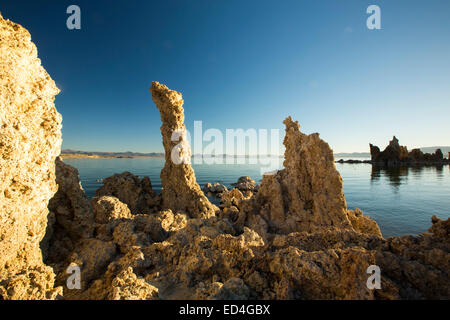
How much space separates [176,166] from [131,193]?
470 cm

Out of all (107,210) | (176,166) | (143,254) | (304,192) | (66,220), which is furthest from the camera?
(176,166)

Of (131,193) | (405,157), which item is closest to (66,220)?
(131,193)

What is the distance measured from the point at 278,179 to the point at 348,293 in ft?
32.0

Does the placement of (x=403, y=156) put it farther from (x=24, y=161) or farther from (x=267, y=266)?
(x=24, y=161)

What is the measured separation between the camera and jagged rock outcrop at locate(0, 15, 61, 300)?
3.04 meters

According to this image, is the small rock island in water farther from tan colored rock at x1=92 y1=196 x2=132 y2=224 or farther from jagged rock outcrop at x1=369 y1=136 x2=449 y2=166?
tan colored rock at x1=92 y1=196 x2=132 y2=224

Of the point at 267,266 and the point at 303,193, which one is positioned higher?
the point at 267,266

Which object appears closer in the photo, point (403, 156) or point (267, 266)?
point (267, 266)

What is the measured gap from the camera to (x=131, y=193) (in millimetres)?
14703

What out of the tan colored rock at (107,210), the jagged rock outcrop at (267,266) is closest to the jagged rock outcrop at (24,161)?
the jagged rock outcrop at (267,266)

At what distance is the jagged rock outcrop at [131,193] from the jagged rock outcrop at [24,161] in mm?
11111

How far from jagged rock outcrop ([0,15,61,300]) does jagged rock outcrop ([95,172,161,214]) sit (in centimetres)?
1111

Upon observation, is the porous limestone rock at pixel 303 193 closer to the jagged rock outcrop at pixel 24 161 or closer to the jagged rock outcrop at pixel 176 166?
the jagged rock outcrop at pixel 176 166

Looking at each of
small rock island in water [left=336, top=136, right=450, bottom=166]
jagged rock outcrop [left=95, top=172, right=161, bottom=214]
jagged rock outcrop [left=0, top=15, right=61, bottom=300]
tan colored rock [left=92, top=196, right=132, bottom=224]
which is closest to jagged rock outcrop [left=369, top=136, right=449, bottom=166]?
small rock island in water [left=336, top=136, right=450, bottom=166]
